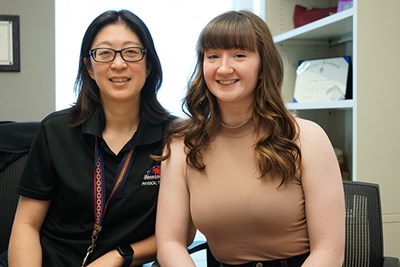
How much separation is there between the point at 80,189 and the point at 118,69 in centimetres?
41

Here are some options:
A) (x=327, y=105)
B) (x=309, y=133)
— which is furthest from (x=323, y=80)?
(x=309, y=133)

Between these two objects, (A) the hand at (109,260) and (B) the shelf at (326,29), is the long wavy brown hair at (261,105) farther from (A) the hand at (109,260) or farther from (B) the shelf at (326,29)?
(B) the shelf at (326,29)

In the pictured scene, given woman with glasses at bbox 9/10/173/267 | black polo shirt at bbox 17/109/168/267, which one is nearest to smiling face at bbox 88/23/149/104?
woman with glasses at bbox 9/10/173/267

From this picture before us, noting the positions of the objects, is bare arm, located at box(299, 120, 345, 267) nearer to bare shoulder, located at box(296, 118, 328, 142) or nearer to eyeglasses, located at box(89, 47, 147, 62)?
bare shoulder, located at box(296, 118, 328, 142)

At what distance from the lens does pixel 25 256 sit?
146 cm

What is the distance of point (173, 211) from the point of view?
1411 millimetres

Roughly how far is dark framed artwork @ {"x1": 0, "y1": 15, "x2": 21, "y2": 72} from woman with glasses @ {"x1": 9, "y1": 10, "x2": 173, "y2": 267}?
1550 mm

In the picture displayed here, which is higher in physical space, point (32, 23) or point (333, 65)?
Answer: point (32, 23)

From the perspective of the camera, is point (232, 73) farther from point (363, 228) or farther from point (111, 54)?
point (363, 228)

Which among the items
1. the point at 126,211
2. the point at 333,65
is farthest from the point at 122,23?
the point at 333,65

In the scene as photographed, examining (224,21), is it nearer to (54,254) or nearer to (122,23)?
(122,23)

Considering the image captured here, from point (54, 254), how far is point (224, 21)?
3.07 ft

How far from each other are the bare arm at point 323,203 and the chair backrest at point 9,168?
1.08 meters

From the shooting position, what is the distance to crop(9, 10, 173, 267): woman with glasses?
1.48m
